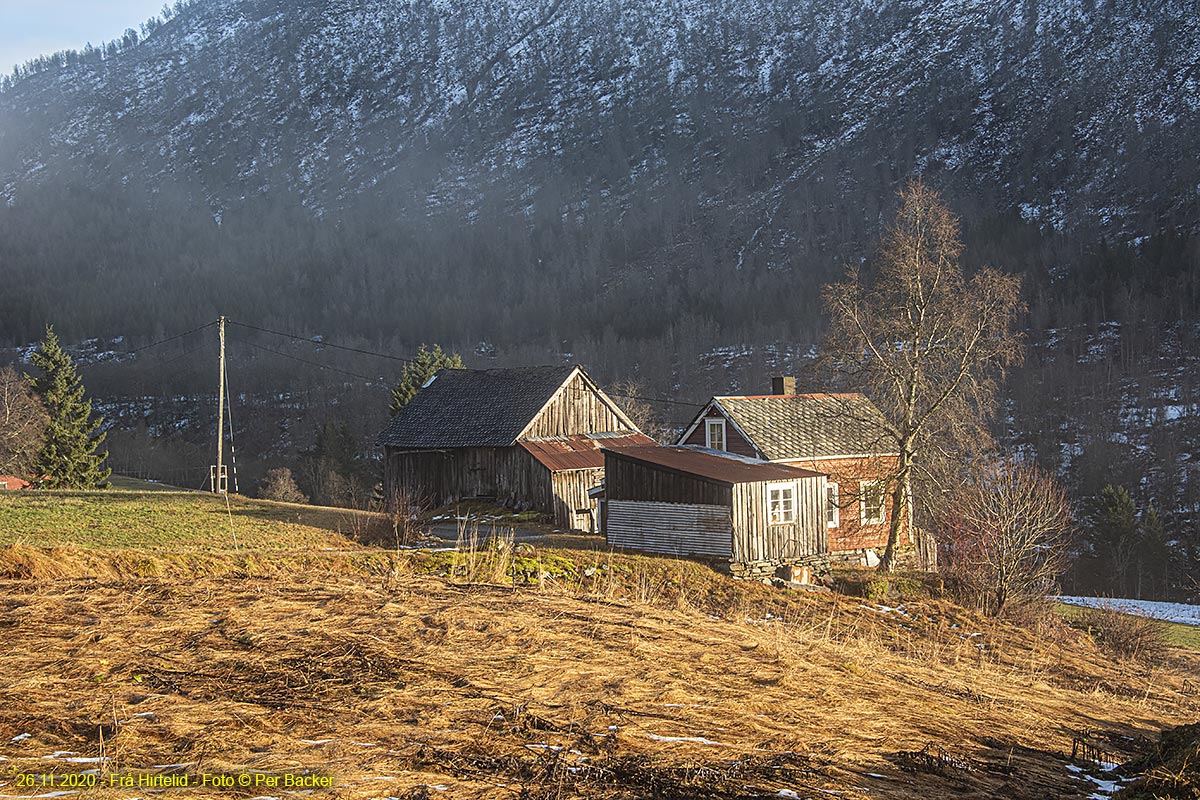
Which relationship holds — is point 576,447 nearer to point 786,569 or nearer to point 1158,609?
point 786,569

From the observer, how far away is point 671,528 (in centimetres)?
3288

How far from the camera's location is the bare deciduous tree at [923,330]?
95.5ft

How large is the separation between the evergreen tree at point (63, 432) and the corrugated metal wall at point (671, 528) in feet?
121

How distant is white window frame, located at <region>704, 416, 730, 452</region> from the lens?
39.2 meters

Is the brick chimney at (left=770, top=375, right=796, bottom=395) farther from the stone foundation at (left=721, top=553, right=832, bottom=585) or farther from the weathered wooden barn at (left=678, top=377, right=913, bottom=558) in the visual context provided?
the stone foundation at (left=721, top=553, right=832, bottom=585)

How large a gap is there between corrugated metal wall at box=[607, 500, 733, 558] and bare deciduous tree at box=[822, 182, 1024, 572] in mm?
5900

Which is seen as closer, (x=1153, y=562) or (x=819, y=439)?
(x=819, y=439)

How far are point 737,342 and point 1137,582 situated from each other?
131923mm

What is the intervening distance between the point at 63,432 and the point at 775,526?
44443mm

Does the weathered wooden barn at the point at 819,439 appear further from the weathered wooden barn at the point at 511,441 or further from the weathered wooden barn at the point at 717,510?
the weathered wooden barn at the point at 511,441

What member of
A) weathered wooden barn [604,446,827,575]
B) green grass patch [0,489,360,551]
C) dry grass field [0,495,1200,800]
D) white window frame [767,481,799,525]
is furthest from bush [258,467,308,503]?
dry grass field [0,495,1200,800]

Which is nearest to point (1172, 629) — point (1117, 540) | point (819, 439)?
point (819, 439)

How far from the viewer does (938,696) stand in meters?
9.20

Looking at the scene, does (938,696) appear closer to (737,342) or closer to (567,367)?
(567,367)
